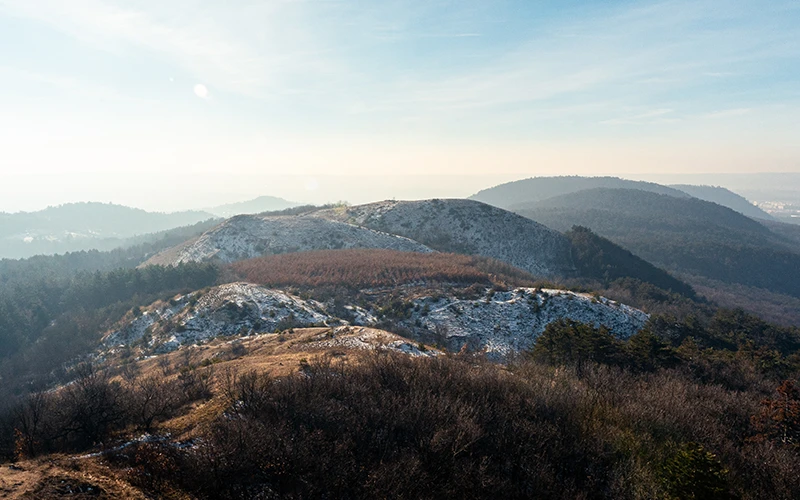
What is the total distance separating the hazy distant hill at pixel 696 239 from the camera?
10981 centimetres

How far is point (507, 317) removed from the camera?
115 ft

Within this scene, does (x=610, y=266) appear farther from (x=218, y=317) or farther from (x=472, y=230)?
(x=218, y=317)

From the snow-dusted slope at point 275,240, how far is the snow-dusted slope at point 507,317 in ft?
118

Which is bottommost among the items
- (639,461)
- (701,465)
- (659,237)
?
(659,237)

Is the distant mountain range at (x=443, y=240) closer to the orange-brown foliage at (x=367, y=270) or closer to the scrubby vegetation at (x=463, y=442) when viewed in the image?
the orange-brown foliage at (x=367, y=270)

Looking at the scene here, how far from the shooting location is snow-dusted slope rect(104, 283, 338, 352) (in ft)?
107

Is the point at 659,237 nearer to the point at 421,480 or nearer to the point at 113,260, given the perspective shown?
the point at 421,480

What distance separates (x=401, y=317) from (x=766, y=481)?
2713cm

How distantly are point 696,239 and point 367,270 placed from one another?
134 m

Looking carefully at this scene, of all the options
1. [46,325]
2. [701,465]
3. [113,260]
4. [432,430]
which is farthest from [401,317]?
[113,260]

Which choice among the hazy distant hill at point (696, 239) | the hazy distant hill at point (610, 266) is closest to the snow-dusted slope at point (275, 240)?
the hazy distant hill at point (610, 266)

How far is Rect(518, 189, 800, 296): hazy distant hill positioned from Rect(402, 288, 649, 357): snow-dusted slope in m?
92.9

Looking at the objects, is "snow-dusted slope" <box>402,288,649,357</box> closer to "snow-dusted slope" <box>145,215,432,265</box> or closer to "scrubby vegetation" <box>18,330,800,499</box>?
"scrubby vegetation" <box>18,330,800,499</box>

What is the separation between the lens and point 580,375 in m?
19.6
